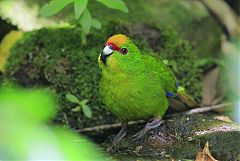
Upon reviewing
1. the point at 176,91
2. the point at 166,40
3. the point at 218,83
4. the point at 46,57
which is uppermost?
the point at 46,57

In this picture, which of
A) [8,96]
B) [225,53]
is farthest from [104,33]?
[8,96]

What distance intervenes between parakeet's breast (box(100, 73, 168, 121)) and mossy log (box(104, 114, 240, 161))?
16 centimetres

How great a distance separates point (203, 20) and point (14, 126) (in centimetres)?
462

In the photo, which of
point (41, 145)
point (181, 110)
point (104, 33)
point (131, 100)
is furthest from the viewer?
point (104, 33)

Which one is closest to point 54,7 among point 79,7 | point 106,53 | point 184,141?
point 79,7

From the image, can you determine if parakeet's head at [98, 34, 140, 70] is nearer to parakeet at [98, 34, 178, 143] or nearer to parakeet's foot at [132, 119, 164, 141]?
parakeet at [98, 34, 178, 143]

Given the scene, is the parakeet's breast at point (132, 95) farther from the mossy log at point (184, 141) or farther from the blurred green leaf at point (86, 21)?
the blurred green leaf at point (86, 21)

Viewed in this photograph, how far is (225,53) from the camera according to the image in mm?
5051

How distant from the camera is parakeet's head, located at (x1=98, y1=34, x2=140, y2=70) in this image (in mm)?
2840

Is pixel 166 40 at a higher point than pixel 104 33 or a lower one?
lower

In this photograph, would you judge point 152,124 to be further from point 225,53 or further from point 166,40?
point 225,53

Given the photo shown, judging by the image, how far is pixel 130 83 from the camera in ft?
9.65

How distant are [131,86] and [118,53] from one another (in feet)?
0.79

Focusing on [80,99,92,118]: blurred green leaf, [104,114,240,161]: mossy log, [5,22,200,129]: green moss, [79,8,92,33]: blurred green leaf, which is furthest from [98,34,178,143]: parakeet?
[5,22,200,129]: green moss
